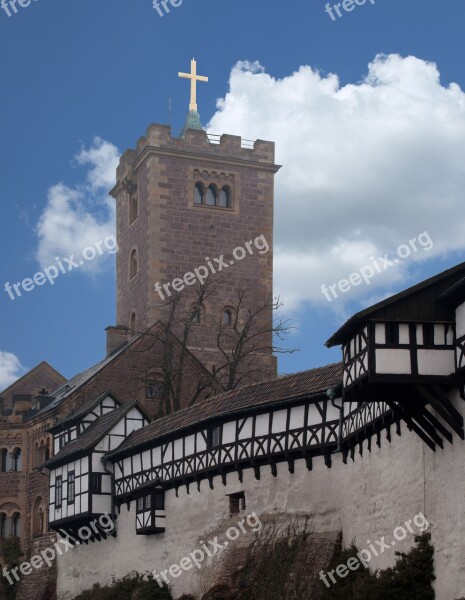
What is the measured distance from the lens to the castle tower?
61781mm

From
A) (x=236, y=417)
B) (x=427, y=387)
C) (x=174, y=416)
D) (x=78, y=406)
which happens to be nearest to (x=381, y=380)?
(x=427, y=387)

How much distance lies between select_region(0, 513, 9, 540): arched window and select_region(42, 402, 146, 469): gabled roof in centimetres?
887

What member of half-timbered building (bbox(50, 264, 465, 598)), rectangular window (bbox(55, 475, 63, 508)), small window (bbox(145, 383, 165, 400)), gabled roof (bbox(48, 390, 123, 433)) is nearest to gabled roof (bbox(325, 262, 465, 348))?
half-timbered building (bbox(50, 264, 465, 598))

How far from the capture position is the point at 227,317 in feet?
205

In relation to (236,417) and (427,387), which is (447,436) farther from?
(236,417)

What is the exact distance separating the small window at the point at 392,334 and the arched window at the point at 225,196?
3673 centimetres

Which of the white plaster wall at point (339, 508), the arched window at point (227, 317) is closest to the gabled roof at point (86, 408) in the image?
the white plaster wall at point (339, 508)

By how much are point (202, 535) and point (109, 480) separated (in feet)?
27.3

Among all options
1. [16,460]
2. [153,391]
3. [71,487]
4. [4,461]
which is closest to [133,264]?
[153,391]

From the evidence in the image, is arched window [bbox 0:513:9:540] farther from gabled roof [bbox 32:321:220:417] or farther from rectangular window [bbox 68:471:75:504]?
rectangular window [bbox 68:471:75:504]

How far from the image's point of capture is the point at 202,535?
40.2 meters

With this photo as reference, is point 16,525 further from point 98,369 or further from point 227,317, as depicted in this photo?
point 227,317

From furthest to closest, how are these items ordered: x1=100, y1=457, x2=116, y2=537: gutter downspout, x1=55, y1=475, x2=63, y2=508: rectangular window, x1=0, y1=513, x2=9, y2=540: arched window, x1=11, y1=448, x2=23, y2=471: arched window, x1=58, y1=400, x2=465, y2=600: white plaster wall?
x1=11, y1=448, x2=23, y2=471: arched window < x1=0, y1=513, x2=9, y2=540: arched window < x1=55, y1=475, x2=63, y2=508: rectangular window < x1=100, y1=457, x2=116, y2=537: gutter downspout < x1=58, y1=400, x2=465, y2=600: white plaster wall

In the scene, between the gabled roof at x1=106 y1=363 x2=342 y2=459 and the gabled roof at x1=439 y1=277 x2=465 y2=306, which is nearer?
the gabled roof at x1=439 y1=277 x2=465 y2=306
